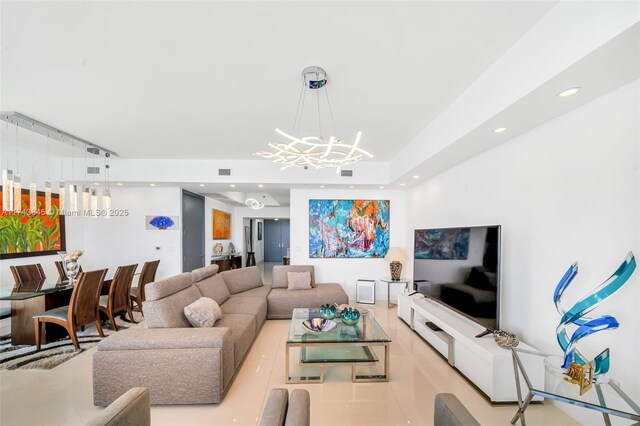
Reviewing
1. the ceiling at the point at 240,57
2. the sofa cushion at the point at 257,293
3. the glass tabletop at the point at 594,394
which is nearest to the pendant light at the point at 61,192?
the ceiling at the point at 240,57

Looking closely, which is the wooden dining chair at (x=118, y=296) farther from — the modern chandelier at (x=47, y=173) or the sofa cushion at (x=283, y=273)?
the sofa cushion at (x=283, y=273)

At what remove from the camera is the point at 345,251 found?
5.70 m

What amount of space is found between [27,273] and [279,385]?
170 inches

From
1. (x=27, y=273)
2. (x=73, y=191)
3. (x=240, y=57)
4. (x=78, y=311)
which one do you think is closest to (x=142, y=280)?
(x=78, y=311)

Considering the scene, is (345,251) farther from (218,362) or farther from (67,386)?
(67,386)

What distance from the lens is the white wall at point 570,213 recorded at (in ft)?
5.65

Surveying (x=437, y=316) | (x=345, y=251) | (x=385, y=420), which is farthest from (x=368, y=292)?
(x=385, y=420)

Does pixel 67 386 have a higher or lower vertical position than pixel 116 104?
lower

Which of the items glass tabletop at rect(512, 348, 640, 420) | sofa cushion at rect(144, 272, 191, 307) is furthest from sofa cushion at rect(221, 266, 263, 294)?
glass tabletop at rect(512, 348, 640, 420)

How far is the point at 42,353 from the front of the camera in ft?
10.3

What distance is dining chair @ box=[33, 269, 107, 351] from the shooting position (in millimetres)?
3209

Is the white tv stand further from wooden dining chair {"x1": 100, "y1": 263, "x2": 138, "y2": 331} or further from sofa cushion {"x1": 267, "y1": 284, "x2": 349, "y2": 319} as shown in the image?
wooden dining chair {"x1": 100, "y1": 263, "x2": 138, "y2": 331}

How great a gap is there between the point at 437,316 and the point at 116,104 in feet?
13.9

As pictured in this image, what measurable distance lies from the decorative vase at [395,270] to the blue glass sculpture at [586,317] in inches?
127
